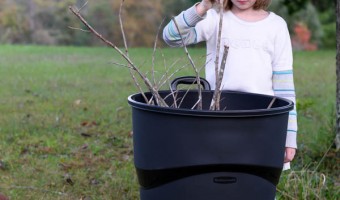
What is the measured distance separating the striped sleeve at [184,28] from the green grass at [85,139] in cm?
20

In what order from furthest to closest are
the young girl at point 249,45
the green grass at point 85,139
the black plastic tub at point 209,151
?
the green grass at point 85,139 → the young girl at point 249,45 → the black plastic tub at point 209,151

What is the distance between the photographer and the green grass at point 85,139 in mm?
3611

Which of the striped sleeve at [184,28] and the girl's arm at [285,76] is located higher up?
the striped sleeve at [184,28]

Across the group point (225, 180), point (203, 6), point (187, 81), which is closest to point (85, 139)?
point (187, 81)

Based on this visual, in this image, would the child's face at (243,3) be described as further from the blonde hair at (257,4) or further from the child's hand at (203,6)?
the child's hand at (203,6)

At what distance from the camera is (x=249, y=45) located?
2576 millimetres

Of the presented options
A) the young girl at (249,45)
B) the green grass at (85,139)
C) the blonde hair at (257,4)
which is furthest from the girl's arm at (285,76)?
the green grass at (85,139)

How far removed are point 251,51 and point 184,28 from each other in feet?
0.95

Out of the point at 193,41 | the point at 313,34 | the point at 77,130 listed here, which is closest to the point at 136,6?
the point at 313,34

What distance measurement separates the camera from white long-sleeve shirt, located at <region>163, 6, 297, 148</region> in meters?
2.57

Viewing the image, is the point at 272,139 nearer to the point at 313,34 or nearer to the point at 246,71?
the point at 246,71

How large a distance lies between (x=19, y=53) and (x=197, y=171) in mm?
12951

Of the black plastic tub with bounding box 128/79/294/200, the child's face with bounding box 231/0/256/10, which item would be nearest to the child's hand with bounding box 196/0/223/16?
the child's face with bounding box 231/0/256/10

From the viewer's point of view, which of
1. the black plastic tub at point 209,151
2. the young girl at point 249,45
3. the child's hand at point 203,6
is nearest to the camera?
the black plastic tub at point 209,151
